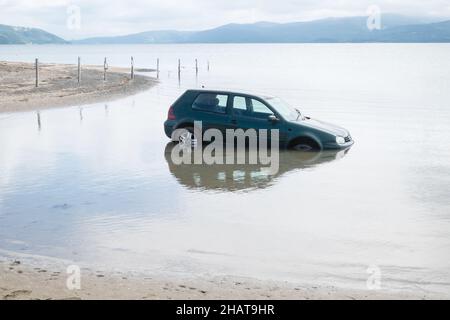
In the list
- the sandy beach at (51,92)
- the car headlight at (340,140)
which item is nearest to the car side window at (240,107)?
the car headlight at (340,140)

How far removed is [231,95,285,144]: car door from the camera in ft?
51.0

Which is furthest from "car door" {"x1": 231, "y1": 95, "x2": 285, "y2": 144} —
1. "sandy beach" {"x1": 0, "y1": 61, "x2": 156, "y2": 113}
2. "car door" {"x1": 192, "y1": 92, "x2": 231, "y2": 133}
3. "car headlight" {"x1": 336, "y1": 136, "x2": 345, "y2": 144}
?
"sandy beach" {"x1": 0, "y1": 61, "x2": 156, "y2": 113}

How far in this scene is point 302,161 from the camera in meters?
14.9

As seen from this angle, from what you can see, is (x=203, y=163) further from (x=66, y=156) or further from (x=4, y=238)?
(x=4, y=238)

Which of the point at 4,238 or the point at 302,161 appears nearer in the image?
the point at 4,238

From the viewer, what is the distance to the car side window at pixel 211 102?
16.0 meters

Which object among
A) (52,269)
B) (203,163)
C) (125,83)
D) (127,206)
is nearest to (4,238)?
(52,269)

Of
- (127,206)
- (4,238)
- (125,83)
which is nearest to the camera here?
(4,238)

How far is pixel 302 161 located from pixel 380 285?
8.08 metres

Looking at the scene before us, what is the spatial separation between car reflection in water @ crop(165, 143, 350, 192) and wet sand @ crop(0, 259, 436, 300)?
500cm

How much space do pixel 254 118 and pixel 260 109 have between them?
0.32m

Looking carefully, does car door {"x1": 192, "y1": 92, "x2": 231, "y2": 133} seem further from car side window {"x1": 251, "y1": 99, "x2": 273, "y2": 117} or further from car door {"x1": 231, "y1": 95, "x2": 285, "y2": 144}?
car side window {"x1": 251, "y1": 99, "x2": 273, "y2": 117}
